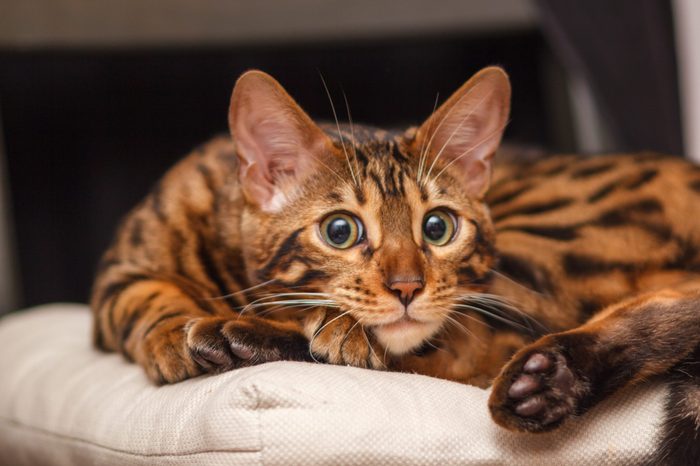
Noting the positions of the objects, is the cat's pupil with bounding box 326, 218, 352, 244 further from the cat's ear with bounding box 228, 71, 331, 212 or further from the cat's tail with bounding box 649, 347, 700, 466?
the cat's tail with bounding box 649, 347, 700, 466

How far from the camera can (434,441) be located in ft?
3.62

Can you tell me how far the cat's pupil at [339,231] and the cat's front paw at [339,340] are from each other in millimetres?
122

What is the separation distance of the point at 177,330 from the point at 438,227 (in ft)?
1.54

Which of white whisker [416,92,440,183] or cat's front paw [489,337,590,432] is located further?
white whisker [416,92,440,183]

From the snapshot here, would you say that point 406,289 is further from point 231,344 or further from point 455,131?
point 455,131

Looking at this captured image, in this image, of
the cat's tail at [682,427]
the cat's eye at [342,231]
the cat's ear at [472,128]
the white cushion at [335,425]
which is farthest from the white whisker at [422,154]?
the cat's tail at [682,427]

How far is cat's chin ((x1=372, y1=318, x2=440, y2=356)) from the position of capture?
1292 millimetres

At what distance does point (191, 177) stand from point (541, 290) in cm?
75

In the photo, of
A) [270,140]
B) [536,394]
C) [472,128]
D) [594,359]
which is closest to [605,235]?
[472,128]

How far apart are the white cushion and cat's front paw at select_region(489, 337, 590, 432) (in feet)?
0.15

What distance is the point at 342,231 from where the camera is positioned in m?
1.34

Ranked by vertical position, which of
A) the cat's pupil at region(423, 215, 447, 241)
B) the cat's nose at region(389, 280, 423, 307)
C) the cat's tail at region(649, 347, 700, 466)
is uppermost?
the cat's pupil at region(423, 215, 447, 241)

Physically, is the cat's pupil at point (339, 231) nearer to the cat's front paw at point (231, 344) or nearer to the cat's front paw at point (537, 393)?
the cat's front paw at point (231, 344)

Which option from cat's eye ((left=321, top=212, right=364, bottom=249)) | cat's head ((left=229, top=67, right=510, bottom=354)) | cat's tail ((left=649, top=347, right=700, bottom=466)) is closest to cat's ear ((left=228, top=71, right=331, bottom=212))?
cat's head ((left=229, top=67, right=510, bottom=354))
